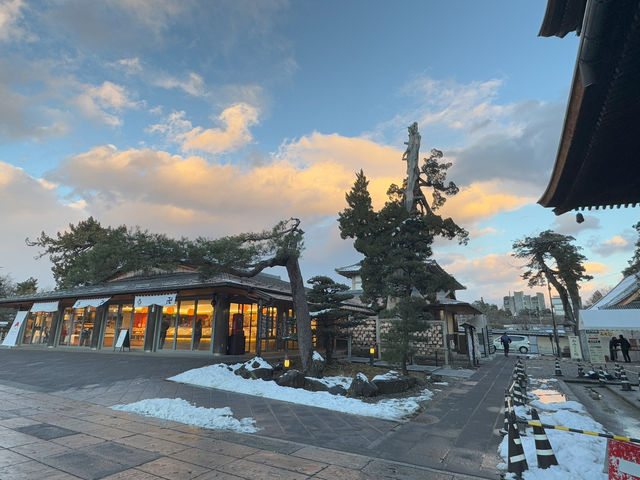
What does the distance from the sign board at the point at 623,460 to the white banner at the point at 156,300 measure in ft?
47.2

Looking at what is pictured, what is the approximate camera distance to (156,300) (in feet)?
47.8

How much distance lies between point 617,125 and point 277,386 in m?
8.80

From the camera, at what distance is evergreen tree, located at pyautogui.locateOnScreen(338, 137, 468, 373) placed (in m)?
11.0

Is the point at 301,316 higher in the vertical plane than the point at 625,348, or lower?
higher

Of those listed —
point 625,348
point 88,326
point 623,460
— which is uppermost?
point 88,326

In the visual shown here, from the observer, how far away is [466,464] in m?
4.23

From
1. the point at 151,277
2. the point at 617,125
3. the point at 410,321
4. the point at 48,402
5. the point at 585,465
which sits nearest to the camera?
the point at 617,125

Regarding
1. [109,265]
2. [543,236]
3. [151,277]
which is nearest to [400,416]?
[109,265]

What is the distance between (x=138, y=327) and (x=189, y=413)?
12.3 meters

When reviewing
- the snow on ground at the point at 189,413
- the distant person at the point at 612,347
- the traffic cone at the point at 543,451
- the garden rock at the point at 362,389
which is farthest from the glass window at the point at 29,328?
the distant person at the point at 612,347

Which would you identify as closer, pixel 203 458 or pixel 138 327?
pixel 203 458

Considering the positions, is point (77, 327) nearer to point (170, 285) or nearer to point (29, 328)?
point (29, 328)

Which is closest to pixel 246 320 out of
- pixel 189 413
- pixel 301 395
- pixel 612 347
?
pixel 301 395

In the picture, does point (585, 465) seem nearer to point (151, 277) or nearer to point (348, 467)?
point (348, 467)
